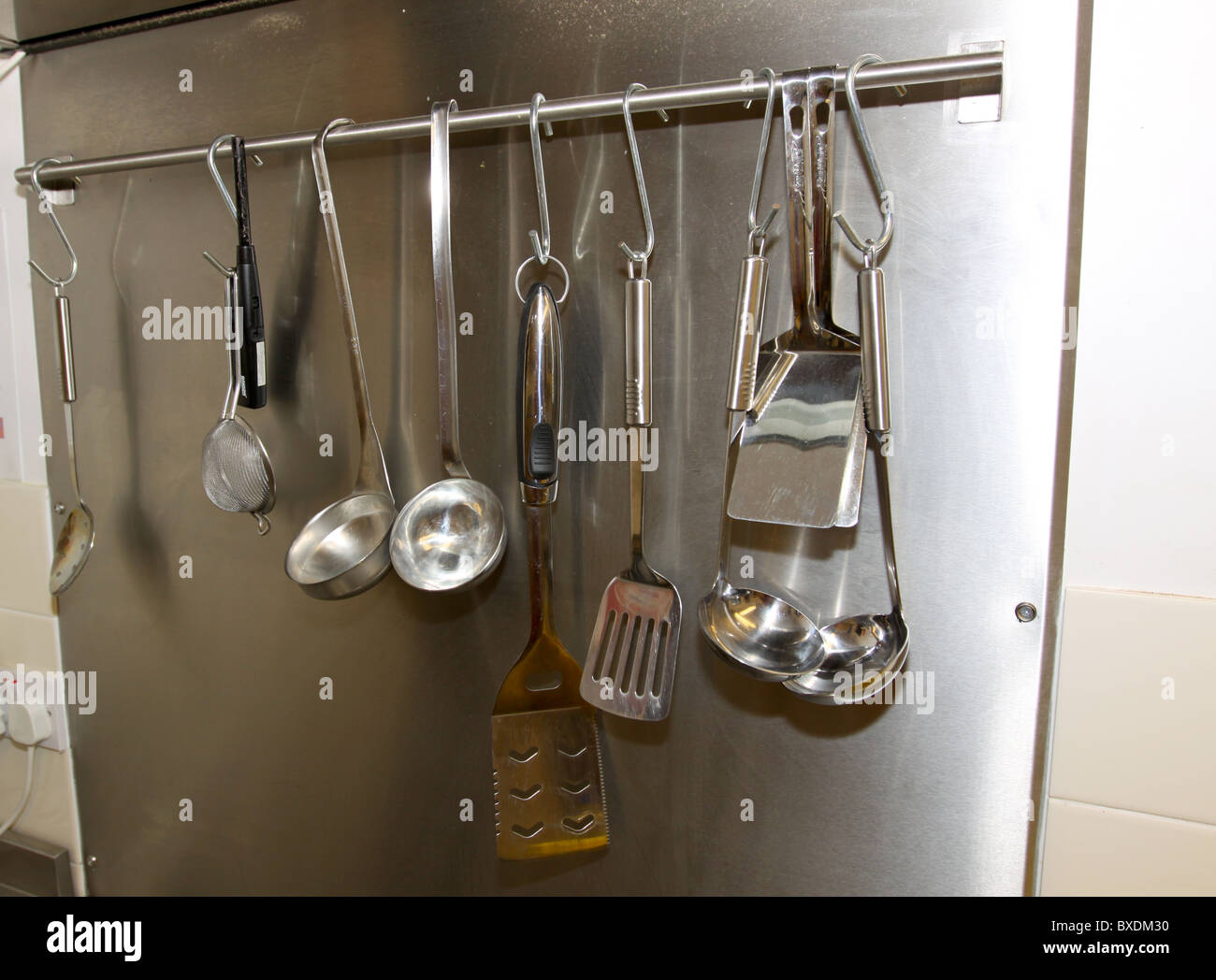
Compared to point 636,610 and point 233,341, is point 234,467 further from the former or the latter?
point 636,610

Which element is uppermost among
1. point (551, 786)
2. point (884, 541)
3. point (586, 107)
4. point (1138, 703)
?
point (586, 107)

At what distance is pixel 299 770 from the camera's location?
0.85 m

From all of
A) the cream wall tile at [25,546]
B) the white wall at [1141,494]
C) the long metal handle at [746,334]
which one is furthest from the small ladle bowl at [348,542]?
the white wall at [1141,494]

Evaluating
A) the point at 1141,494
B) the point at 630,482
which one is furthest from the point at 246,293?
the point at 1141,494

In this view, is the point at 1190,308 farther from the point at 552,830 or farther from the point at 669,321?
the point at 552,830

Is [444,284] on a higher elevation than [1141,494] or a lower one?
higher

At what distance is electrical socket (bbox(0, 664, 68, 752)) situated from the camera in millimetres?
973

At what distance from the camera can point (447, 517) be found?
2.29 ft

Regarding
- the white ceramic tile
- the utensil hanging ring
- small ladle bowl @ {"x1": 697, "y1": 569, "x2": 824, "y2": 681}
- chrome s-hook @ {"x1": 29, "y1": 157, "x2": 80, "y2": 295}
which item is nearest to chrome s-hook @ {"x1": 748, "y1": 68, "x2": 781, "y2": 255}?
the utensil hanging ring

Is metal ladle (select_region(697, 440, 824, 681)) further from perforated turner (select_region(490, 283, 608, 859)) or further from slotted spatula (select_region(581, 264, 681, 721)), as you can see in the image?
perforated turner (select_region(490, 283, 608, 859))

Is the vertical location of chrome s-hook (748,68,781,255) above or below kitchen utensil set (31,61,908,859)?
above

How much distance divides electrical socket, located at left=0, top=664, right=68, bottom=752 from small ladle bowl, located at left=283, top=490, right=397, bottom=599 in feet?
1.66

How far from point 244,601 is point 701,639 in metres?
0.50

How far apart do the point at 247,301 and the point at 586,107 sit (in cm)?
34
